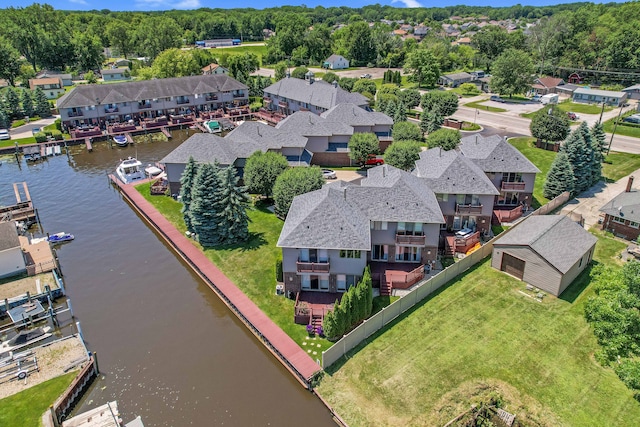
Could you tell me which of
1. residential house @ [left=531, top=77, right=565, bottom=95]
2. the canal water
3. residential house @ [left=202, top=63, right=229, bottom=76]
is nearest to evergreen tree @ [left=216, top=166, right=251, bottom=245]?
the canal water

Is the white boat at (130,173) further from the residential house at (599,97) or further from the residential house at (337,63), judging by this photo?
the residential house at (337,63)

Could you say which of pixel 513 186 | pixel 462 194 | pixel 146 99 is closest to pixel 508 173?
pixel 513 186

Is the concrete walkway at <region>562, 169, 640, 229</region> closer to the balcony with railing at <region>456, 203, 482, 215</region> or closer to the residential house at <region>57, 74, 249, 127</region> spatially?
the balcony with railing at <region>456, 203, 482, 215</region>

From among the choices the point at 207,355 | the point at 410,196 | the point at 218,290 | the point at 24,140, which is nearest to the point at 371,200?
the point at 410,196

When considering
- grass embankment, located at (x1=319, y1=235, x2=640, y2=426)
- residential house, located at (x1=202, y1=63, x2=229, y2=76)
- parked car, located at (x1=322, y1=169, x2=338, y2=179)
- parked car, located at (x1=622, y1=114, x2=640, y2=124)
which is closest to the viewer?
grass embankment, located at (x1=319, y1=235, x2=640, y2=426)

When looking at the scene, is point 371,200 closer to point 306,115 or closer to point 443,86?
point 306,115

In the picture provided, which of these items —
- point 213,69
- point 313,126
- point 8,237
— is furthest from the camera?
point 213,69

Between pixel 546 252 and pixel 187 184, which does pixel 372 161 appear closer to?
pixel 187 184
